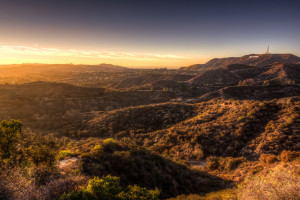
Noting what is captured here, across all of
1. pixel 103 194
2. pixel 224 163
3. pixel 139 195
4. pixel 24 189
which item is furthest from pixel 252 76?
pixel 24 189

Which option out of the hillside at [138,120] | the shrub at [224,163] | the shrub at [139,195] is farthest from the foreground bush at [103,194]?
the hillside at [138,120]

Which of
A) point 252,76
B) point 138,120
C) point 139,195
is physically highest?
point 252,76

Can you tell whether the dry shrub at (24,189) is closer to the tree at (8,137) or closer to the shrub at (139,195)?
the tree at (8,137)

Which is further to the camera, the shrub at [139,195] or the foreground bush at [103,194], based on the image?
the shrub at [139,195]

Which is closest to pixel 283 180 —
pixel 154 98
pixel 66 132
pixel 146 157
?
pixel 146 157

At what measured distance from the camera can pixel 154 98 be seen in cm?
5834

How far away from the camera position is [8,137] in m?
7.35

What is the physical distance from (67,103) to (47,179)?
137ft

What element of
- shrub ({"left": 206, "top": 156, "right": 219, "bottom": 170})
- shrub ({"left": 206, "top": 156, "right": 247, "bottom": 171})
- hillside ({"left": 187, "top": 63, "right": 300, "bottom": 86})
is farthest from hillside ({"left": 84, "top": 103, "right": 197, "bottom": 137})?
hillside ({"left": 187, "top": 63, "right": 300, "bottom": 86})

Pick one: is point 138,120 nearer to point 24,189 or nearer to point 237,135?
point 237,135

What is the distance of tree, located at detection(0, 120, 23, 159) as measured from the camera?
284 inches

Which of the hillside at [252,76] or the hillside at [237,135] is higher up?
the hillside at [252,76]

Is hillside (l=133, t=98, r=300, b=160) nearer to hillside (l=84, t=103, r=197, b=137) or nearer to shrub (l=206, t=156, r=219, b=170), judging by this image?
shrub (l=206, t=156, r=219, b=170)

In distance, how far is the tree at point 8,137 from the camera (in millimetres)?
7203
